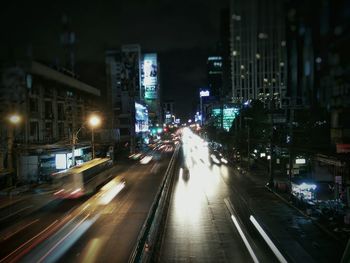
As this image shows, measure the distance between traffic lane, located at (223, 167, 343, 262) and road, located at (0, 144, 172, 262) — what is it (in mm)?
6972

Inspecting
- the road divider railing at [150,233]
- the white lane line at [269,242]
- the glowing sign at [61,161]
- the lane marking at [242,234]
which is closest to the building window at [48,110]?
the glowing sign at [61,161]

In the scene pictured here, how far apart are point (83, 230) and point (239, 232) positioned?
320 inches

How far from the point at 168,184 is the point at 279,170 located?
49.8 feet

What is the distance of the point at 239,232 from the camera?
20.9 meters

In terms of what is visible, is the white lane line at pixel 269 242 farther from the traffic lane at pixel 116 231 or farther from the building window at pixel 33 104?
the building window at pixel 33 104

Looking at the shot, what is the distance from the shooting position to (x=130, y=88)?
17238cm

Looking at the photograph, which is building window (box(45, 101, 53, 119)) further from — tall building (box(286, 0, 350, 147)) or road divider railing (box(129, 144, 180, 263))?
tall building (box(286, 0, 350, 147))

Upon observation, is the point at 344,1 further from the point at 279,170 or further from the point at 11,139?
the point at 279,170

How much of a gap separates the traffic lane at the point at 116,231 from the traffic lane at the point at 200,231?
170 cm

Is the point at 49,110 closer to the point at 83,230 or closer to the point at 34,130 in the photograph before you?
the point at 34,130

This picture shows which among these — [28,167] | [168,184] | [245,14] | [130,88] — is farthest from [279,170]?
[130,88]

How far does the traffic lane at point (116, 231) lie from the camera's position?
16.9 metres

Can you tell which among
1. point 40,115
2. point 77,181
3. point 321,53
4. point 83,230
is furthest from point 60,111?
point 321,53

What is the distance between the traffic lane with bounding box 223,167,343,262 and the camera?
16.8m
